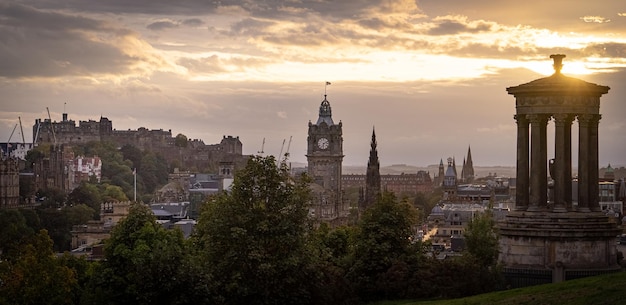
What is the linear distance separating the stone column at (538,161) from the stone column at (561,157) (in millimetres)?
454

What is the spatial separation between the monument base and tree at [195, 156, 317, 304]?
9.56 metres

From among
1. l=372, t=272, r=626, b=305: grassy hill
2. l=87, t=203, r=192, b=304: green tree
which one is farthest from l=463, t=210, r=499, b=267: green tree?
l=87, t=203, r=192, b=304: green tree

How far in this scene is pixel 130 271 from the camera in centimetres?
6688

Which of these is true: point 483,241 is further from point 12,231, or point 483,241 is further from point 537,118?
point 12,231

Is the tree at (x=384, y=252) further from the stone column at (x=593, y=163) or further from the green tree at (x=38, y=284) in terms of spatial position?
the green tree at (x=38, y=284)

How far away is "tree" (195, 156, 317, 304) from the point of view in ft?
193

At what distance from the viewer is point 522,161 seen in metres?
55.5

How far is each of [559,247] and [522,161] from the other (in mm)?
3814

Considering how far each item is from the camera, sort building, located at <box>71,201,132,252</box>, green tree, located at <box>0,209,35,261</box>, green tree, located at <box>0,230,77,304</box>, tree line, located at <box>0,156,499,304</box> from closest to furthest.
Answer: tree line, located at <box>0,156,499,304</box>, green tree, located at <box>0,230,77,304</box>, green tree, located at <box>0,209,35,261</box>, building, located at <box>71,201,132,252</box>

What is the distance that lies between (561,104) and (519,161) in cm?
292

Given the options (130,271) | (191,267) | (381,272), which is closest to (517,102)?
(381,272)

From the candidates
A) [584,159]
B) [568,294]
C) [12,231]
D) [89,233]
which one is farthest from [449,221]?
[568,294]

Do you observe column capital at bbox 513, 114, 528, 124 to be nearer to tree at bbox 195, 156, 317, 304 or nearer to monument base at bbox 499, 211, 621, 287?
monument base at bbox 499, 211, 621, 287

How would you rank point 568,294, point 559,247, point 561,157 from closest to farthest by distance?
point 568,294, point 559,247, point 561,157
